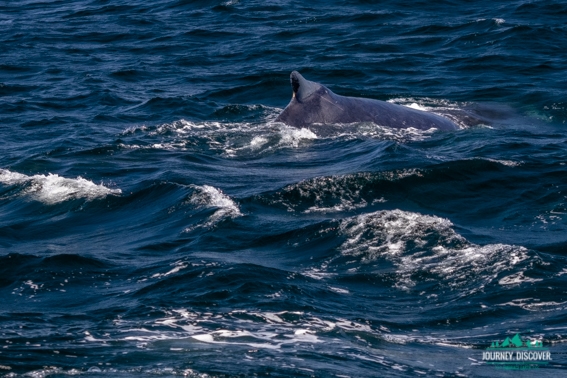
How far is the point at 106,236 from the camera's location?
17.1 metres

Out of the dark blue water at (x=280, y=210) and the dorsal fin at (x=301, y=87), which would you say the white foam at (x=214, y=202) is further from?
the dorsal fin at (x=301, y=87)

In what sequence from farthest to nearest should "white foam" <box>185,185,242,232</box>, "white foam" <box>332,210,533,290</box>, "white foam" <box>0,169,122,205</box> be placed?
"white foam" <box>0,169,122,205</box>, "white foam" <box>185,185,242,232</box>, "white foam" <box>332,210,533,290</box>

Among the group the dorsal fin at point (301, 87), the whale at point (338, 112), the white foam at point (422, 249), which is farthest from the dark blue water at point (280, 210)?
the dorsal fin at point (301, 87)

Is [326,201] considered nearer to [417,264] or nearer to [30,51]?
[417,264]

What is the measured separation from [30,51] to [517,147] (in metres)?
18.5

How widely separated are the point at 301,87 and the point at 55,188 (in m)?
5.20

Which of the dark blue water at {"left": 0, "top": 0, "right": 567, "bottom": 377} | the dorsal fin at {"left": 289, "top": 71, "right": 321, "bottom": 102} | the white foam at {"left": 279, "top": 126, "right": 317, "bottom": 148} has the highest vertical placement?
the dorsal fin at {"left": 289, "top": 71, "right": 321, "bottom": 102}

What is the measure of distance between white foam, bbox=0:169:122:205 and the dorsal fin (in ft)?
14.2

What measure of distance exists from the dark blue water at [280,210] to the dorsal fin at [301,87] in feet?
2.27

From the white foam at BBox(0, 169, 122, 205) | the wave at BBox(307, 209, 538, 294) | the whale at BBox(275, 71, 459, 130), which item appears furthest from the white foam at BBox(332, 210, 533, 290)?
the whale at BBox(275, 71, 459, 130)

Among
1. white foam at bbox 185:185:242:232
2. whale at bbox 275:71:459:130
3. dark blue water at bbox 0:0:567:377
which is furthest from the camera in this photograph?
whale at bbox 275:71:459:130

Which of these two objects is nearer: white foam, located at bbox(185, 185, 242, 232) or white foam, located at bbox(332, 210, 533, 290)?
white foam, located at bbox(332, 210, 533, 290)

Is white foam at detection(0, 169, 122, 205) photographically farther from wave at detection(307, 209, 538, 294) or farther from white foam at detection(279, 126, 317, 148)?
wave at detection(307, 209, 538, 294)

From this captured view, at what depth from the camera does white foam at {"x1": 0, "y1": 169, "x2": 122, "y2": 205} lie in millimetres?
19031
